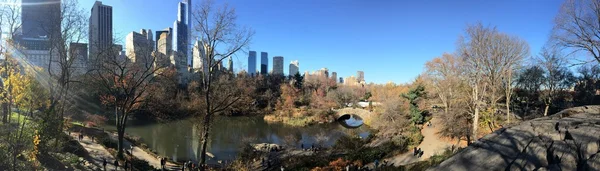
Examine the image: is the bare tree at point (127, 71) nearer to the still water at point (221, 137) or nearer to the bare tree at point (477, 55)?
the still water at point (221, 137)

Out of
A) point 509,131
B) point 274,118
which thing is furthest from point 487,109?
point 274,118

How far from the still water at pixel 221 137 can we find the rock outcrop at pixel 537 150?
13161 millimetres

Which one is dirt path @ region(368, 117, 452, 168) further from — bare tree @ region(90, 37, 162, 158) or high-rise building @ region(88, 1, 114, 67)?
high-rise building @ region(88, 1, 114, 67)

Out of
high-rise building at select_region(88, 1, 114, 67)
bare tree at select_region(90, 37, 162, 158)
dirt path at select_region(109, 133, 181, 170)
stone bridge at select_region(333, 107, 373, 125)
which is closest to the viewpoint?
bare tree at select_region(90, 37, 162, 158)

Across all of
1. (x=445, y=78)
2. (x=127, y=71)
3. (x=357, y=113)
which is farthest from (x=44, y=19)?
(x=357, y=113)

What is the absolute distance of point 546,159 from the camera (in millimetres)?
4684

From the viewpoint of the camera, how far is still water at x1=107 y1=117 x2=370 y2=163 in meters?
20.6

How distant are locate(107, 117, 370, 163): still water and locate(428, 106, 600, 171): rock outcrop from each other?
1316cm

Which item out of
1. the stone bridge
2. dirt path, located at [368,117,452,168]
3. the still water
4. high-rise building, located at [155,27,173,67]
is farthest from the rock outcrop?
the stone bridge

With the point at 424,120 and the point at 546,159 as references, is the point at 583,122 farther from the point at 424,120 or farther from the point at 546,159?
the point at 424,120

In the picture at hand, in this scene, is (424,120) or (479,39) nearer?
(479,39)

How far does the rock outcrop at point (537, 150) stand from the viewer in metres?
4.59

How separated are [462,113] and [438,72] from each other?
5821 mm

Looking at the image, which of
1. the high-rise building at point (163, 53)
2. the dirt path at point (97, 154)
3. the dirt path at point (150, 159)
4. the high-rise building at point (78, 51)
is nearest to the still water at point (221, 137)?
the dirt path at point (150, 159)
